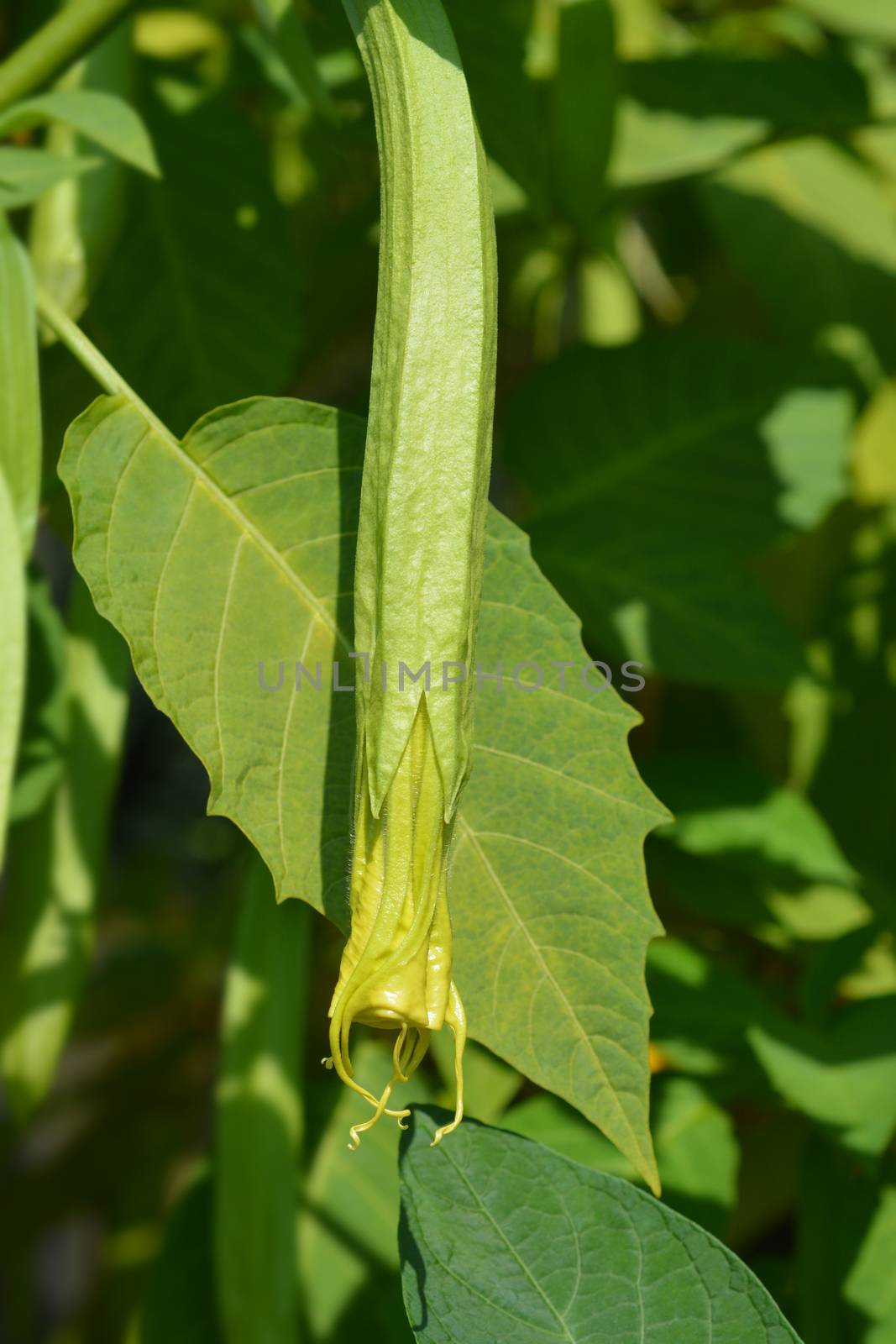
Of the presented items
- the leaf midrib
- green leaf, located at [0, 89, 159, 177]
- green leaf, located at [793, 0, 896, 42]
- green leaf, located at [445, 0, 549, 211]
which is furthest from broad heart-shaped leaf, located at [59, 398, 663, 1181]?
green leaf, located at [793, 0, 896, 42]

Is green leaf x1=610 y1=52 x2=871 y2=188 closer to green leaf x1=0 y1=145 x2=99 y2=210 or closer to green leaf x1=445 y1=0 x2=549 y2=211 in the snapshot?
green leaf x1=445 y1=0 x2=549 y2=211

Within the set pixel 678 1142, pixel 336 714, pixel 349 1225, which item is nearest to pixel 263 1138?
pixel 349 1225

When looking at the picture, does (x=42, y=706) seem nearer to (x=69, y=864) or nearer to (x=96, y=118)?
(x=69, y=864)

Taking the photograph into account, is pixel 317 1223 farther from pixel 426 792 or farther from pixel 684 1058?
pixel 426 792

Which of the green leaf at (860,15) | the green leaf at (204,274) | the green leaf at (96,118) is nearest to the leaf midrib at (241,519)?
the green leaf at (96,118)

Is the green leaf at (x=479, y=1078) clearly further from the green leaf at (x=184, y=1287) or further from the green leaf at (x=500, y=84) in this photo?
the green leaf at (x=500, y=84)
